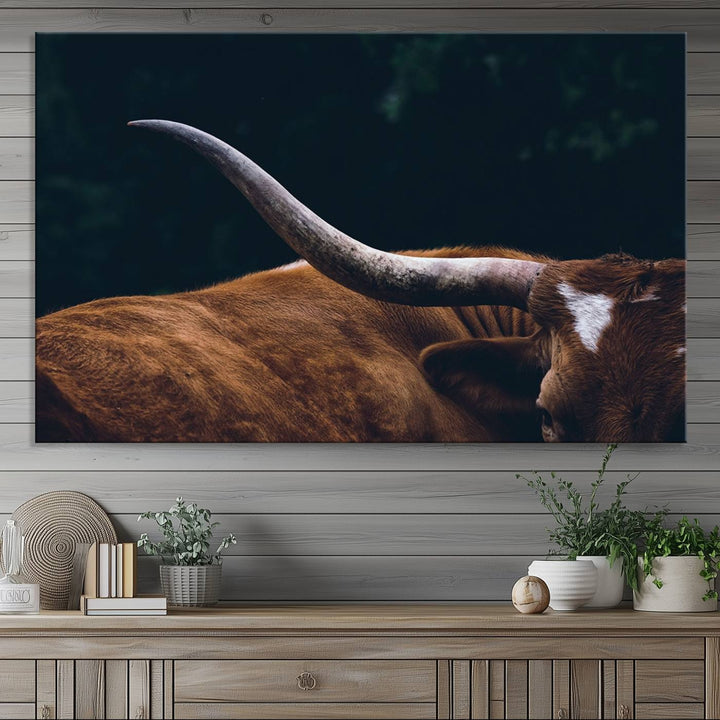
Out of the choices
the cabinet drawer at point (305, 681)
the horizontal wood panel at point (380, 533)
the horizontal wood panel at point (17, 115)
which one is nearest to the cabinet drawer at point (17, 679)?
the cabinet drawer at point (305, 681)

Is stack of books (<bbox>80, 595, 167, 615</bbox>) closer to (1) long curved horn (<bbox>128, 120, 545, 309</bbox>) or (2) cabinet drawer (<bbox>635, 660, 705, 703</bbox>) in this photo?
(1) long curved horn (<bbox>128, 120, 545, 309</bbox>)

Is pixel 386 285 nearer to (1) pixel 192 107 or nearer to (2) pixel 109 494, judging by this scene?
(1) pixel 192 107

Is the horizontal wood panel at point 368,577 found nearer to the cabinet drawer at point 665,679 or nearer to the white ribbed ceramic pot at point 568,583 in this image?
the white ribbed ceramic pot at point 568,583

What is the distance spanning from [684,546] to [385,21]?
1.60 meters

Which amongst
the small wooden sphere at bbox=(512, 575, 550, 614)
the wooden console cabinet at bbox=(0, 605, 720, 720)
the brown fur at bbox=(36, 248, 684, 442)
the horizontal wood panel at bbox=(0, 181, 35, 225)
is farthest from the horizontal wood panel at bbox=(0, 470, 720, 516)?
the horizontal wood panel at bbox=(0, 181, 35, 225)

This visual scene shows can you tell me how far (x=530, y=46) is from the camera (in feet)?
9.35

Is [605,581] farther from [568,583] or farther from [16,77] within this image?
[16,77]

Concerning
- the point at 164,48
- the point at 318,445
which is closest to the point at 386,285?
the point at 318,445

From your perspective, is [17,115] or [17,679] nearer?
[17,679]

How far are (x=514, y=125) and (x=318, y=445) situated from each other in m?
1.02

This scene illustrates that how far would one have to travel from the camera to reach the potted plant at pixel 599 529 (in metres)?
2.62

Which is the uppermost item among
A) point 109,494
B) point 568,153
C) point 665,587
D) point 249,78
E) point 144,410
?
point 249,78

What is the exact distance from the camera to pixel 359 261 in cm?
283

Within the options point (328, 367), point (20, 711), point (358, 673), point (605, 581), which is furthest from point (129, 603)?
point (605, 581)
